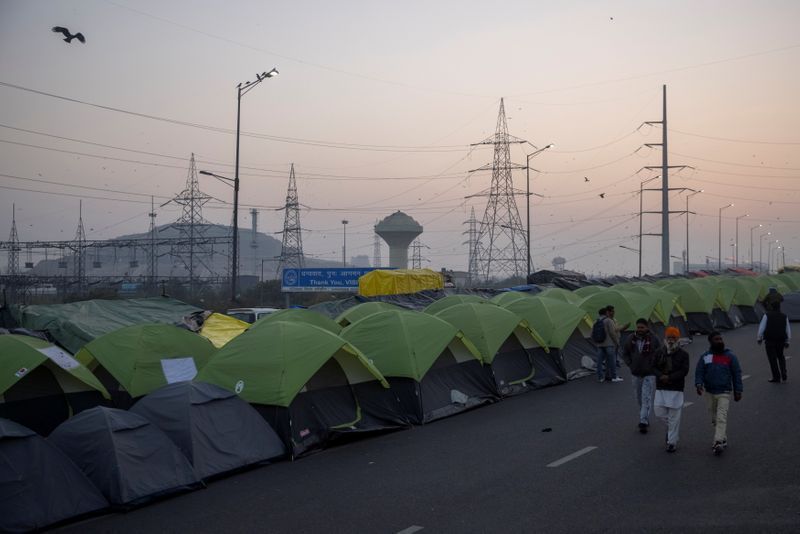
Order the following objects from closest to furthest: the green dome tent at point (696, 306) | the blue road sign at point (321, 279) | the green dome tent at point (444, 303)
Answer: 1. the green dome tent at point (444, 303)
2. the green dome tent at point (696, 306)
3. the blue road sign at point (321, 279)

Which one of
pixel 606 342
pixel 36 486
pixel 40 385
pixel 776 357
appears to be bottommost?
pixel 36 486

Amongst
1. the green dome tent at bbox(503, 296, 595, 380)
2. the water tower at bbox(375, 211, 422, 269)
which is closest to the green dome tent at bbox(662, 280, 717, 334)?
the green dome tent at bbox(503, 296, 595, 380)

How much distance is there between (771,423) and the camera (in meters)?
12.0

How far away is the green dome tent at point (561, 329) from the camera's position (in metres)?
18.7

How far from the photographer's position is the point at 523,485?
360 inches

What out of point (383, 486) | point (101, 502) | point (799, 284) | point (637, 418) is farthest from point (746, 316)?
point (101, 502)

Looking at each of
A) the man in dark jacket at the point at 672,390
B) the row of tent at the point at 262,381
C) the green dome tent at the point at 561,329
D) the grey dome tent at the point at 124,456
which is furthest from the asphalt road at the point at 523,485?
the green dome tent at the point at 561,329

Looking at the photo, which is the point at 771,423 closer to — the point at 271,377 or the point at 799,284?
the point at 271,377

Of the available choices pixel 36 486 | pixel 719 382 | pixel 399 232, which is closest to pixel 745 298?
pixel 719 382

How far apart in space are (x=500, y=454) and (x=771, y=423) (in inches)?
179

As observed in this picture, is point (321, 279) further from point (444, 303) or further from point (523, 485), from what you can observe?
point (523, 485)

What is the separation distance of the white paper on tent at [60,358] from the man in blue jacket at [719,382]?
9497 millimetres

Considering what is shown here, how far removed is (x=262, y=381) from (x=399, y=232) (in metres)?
66.7

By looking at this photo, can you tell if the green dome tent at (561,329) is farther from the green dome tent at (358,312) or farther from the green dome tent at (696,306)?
the green dome tent at (696,306)
